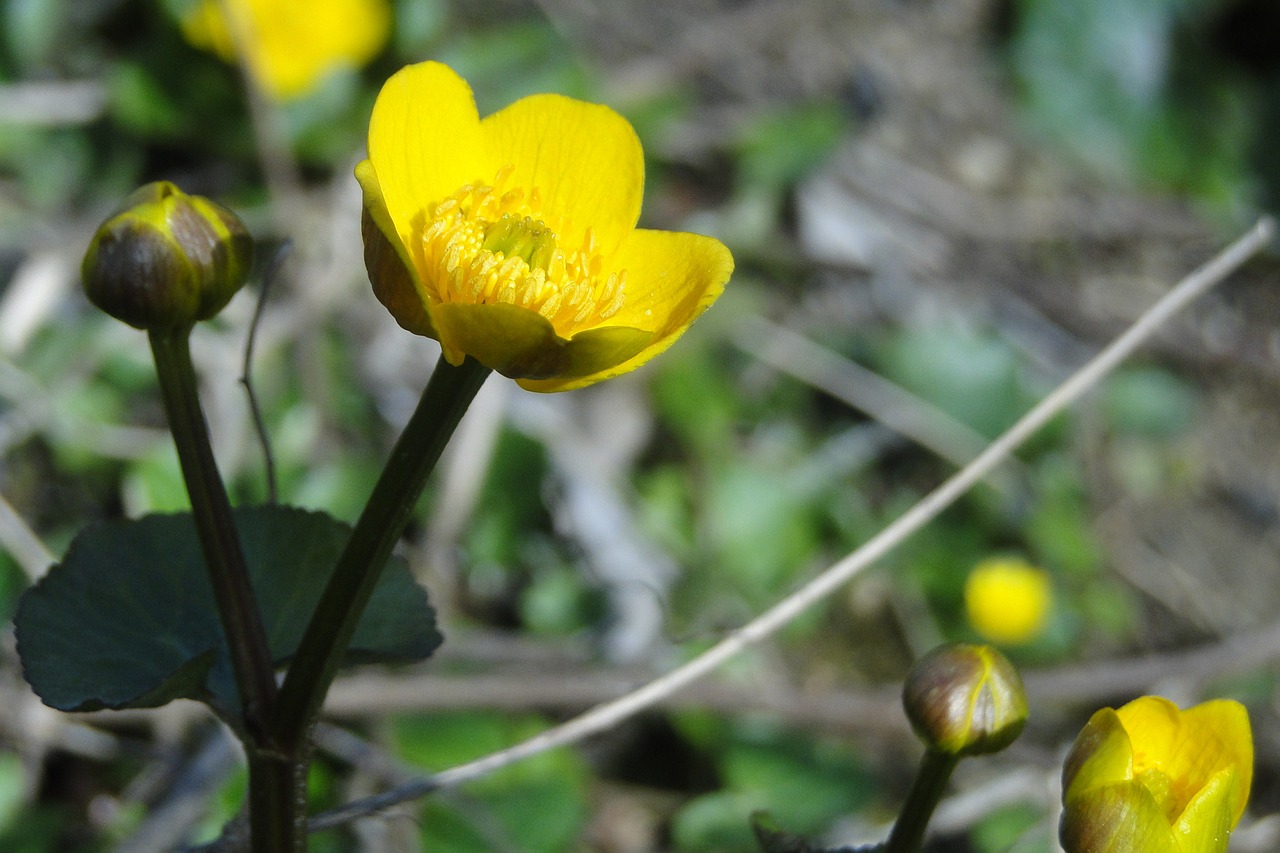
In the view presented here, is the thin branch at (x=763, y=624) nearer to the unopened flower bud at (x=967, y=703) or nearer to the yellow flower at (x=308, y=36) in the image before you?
the unopened flower bud at (x=967, y=703)

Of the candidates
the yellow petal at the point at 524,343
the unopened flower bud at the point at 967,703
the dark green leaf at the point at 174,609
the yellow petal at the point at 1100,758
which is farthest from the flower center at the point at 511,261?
the yellow petal at the point at 1100,758

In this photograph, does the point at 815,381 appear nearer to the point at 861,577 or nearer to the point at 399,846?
the point at 861,577

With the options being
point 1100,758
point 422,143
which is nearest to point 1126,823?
point 1100,758

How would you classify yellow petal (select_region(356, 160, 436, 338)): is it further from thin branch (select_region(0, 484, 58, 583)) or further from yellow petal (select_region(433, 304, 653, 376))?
thin branch (select_region(0, 484, 58, 583))

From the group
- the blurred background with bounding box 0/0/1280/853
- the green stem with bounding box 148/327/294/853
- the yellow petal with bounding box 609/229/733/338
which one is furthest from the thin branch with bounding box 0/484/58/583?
the yellow petal with bounding box 609/229/733/338

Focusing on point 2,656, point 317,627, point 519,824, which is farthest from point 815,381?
point 317,627

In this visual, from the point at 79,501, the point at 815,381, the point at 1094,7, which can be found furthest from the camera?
the point at 1094,7

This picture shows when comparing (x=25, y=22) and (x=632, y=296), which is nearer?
(x=632, y=296)
